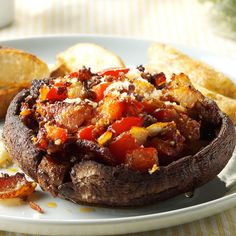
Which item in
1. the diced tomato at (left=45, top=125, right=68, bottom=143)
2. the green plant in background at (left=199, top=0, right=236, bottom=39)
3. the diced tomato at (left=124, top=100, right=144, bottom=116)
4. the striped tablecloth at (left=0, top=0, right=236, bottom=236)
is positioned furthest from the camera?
the striped tablecloth at (left=0, top=0, right=236, bottom=236)

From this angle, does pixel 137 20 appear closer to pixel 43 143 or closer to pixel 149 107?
pixel 149 107

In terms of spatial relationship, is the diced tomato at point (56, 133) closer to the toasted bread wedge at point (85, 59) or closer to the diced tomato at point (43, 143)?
the diced tomato at point (43, 143)

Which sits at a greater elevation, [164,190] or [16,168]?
[164,190]

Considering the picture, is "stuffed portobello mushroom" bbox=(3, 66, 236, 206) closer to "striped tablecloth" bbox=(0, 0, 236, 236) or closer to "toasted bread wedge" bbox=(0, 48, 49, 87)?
"toasted bread wedge" bbox=(0, 48, 49, 87)

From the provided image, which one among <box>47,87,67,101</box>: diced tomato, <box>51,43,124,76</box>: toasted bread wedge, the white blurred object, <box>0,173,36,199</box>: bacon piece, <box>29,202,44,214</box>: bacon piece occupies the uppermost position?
<box>47,87,67,101</box>: diced tomato

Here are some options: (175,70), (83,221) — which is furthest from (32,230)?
(175,70)

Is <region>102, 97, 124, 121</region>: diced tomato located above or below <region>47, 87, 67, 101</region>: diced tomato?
above

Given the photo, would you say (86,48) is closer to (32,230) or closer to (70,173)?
(70,173)

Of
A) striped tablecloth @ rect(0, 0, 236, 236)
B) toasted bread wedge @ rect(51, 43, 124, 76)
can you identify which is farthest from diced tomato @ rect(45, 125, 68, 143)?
striped tablecloth @ rect(0, 0, 236, 236)
